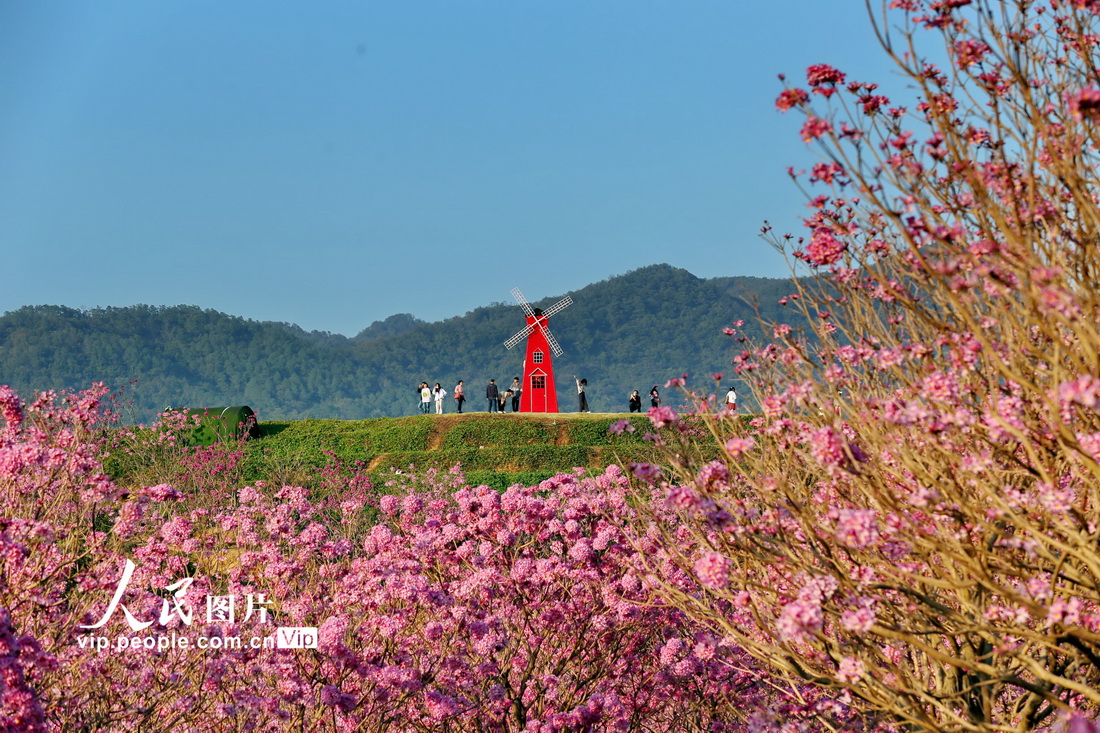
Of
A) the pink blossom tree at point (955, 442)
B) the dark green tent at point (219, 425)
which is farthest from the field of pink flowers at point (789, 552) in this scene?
the dark green tent at point (219, 425)

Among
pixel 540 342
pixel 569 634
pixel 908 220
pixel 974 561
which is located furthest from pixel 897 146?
pixel 540 342

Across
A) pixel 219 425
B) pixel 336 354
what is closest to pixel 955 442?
pixel 219 425

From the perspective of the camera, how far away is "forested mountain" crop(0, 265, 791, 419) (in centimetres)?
12762

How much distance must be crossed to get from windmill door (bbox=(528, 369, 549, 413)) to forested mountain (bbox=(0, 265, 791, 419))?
7549 cm

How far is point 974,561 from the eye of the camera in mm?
3811

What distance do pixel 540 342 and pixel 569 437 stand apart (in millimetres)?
9028

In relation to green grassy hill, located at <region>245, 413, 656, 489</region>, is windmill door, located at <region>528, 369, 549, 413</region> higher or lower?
higher

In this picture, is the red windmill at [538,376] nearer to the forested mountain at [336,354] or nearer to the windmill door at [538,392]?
the windmill door at [538,392]

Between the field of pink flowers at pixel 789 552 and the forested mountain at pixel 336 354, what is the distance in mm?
103382

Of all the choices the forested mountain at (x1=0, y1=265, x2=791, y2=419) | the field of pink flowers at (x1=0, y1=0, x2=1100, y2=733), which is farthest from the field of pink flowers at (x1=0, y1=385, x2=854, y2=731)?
the forested mountain at (x1=0, y1=265, x2=791, y2=419)

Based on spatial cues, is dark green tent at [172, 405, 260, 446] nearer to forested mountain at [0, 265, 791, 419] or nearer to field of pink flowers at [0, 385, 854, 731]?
field of pink flowers at [0, 385, 854, 731]

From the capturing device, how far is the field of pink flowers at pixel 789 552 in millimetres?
3939

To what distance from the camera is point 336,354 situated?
5664 inches

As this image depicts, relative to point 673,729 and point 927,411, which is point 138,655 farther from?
point 927,411
